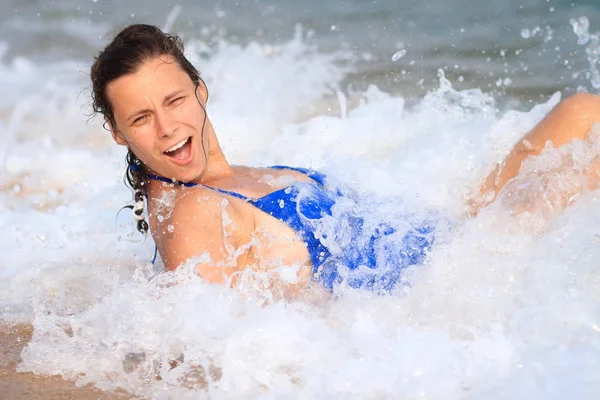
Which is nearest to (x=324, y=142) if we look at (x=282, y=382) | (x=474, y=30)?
(x=282, y=382)

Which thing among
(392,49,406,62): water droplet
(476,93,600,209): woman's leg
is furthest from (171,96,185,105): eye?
(392,49,406,62): water droplet

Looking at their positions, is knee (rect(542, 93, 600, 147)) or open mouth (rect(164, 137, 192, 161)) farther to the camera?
knee (rect(542, 93, 600, 147))

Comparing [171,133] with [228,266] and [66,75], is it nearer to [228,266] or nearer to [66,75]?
[228,266]

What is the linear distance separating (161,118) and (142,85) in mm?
135

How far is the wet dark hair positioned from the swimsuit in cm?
23

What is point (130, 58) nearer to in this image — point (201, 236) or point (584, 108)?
point (201, 236)

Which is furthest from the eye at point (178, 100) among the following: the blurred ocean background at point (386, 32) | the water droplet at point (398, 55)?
the water droplet at point (398, 55)

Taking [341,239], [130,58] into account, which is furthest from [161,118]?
[341,239]

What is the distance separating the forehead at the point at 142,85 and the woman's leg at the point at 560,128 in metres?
1.48

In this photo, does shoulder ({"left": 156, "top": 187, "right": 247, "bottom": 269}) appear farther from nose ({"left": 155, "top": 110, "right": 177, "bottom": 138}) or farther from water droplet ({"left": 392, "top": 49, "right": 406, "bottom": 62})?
water droplet ({"left": 392, "top": 49, "right": 406, "bottom": 62})

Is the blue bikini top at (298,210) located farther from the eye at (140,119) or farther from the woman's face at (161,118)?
the eye at (140,119)

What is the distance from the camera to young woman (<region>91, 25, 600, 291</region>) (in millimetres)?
2867

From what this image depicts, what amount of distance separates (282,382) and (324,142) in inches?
128

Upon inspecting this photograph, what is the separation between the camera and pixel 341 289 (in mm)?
3012
